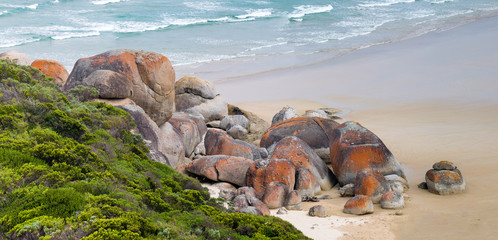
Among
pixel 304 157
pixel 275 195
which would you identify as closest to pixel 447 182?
pixel 304 157

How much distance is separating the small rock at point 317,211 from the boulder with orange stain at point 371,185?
61.7 inches

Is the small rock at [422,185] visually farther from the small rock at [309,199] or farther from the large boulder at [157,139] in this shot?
the large boulder at [157,139]

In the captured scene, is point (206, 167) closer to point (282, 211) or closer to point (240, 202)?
point (240, 202)

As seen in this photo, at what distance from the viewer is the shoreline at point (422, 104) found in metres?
12.1

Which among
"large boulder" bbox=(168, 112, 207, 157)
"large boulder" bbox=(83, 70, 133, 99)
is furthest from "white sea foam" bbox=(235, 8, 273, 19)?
"large boulder" bbox=(83, 70, 133, 99)

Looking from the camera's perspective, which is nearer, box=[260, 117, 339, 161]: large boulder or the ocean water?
box=[260, 117, 339, 161]: large boulder

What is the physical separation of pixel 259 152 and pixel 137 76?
13.9 feet

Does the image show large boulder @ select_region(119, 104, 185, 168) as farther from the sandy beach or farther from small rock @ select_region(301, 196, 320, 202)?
the sandy beach

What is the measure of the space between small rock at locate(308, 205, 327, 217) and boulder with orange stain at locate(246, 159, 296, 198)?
1396mm

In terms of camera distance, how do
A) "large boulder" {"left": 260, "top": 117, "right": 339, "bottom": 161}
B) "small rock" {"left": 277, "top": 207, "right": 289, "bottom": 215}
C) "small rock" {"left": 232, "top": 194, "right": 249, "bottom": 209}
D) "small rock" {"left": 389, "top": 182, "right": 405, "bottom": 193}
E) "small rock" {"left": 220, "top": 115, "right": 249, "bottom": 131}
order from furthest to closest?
1. "small rock" {"left": 220, "top": 115, "right": 249, "bottom": 131}
2. "large boulder" {"left": 260, "top": 117, "right": 339, "bottom": 161}
3. "small rock" {"left": 389, "top": 182, "right": 405, "bottom": 193}
4. "small rock" {"left": 277, "top": 207, "right": 289, "bottom": 215}
5. "small rock" {"left": 232, "top": 194, "right": 249, "bottom": 209}

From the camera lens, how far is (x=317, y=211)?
12.1m

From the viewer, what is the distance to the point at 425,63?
2909cm

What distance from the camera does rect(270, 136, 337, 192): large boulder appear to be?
48.2 ft

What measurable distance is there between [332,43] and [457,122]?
1938 centimetres
